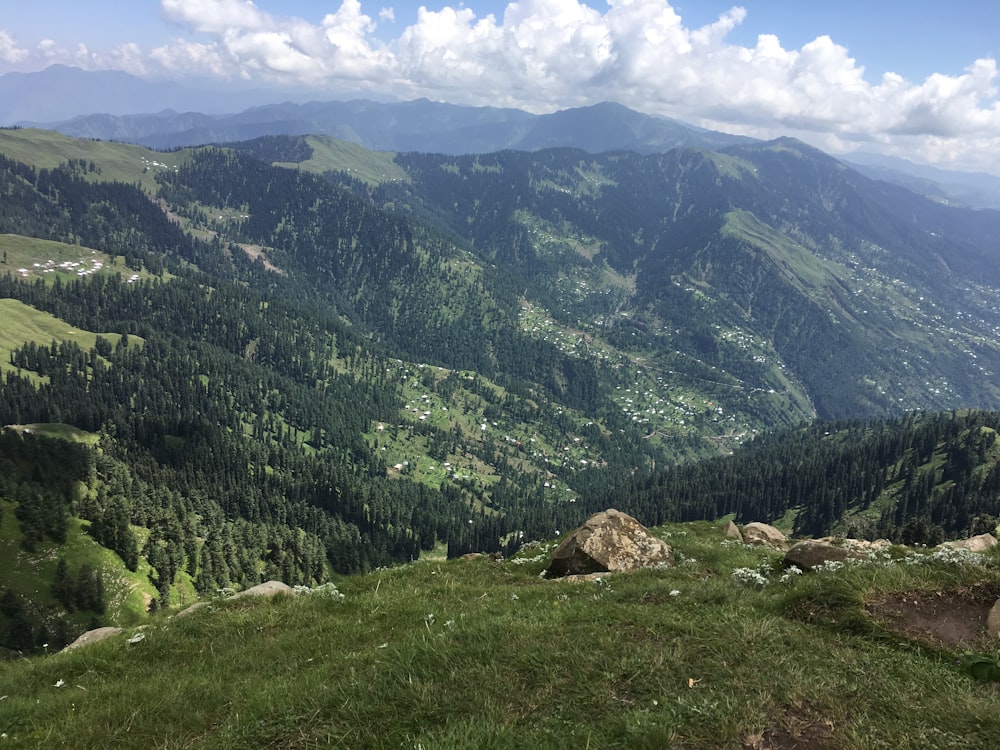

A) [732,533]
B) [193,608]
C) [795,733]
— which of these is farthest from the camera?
[732,533]

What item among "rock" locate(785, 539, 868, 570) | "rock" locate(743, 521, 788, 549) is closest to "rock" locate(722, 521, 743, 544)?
"rock" locate(743, 521, 788, 549)

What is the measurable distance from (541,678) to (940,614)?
11183 millimetres

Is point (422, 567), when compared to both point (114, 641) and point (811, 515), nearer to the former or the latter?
point (114, 641)

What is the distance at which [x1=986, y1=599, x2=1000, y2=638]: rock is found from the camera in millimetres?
11953

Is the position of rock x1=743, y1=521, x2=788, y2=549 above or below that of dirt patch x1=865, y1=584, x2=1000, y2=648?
below

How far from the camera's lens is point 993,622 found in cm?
1227

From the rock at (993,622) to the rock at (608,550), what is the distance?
1534cm

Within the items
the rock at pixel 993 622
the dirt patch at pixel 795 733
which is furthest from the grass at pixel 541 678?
the rock at pixel 993 622

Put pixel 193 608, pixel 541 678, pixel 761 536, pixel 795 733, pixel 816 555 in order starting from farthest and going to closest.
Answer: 1. pixel 761 536
2. pixel 816 555
3. pixel 193 608
4. pixel 541 678
5. pixel 795 733

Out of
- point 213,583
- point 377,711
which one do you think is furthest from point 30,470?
point 377,711

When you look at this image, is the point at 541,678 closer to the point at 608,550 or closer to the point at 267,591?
the point at 267,591

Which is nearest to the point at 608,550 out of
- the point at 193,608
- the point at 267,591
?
the point at 267,591

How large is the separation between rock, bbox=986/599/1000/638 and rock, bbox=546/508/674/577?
15336mm

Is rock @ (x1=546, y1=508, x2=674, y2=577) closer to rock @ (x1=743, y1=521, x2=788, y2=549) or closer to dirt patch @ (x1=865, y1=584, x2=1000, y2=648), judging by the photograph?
dirt patch @ (x1=865, y1=584, x2=1000, y2=648)
